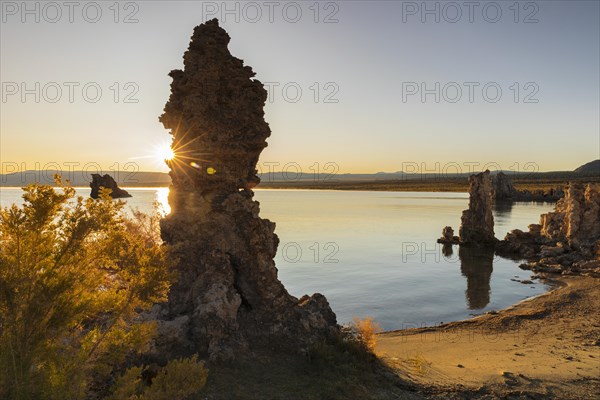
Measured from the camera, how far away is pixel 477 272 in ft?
108

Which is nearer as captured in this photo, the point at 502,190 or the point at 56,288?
the point at 56,288

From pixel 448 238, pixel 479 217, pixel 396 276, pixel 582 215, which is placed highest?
pixel 582 215

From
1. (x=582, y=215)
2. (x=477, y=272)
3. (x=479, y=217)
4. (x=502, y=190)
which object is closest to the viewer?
(x=477, y=272)

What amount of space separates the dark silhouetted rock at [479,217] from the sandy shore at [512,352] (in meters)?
22.0

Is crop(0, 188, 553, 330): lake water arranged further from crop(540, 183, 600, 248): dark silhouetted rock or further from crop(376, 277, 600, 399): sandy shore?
crop(540, 183, 600, 248): dark silhouetted rock

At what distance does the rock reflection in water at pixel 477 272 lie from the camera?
82.2 feet

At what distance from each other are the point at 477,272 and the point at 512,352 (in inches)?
766

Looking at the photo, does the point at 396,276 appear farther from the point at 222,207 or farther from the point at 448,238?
the point at 222,207

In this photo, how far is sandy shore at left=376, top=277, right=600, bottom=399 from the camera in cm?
1090

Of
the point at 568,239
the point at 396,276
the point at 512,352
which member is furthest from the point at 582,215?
the point at 512,352

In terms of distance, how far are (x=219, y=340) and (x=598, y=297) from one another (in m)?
22.0

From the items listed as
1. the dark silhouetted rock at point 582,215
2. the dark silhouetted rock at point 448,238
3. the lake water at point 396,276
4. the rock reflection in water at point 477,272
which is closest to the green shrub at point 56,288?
the lake water at point 396,276

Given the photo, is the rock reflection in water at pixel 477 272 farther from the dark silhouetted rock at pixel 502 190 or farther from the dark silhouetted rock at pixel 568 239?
the dark silhouetted rock at pixel 502 190

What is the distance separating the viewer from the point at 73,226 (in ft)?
18.1
